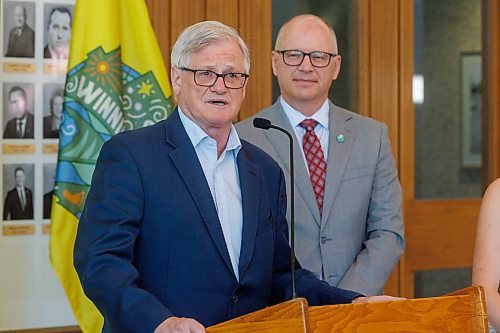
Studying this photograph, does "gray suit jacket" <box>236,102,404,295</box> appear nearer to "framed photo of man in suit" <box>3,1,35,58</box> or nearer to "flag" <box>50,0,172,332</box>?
"flag" <box>50,0,172,332</box>

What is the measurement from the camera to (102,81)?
9.83ft

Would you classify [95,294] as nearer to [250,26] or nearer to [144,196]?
[144,196]

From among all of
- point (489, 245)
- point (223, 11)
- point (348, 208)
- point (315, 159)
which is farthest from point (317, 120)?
point (223, 11)

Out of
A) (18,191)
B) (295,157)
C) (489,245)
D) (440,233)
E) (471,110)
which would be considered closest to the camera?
(489,245)

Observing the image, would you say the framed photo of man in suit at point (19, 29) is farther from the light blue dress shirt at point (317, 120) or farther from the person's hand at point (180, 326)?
the person's hand at point (180, 326)

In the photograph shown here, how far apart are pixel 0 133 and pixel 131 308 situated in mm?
1770

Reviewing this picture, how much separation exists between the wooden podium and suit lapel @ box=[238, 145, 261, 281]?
476 mm

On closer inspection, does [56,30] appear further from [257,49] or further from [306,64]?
[306,64]

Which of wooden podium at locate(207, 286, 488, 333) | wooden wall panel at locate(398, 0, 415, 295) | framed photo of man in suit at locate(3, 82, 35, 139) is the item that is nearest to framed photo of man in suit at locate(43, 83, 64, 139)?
framed photo of man in suit at locate(3, 82, 35, 139)


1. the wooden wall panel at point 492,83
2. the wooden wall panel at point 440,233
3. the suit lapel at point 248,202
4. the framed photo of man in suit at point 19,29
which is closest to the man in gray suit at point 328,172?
the suit lapel at point 248,202

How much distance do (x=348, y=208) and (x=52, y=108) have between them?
1344mm

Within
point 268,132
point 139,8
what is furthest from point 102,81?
point 268,132

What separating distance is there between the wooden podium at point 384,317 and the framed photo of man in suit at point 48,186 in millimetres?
1991

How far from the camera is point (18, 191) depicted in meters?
3.16
